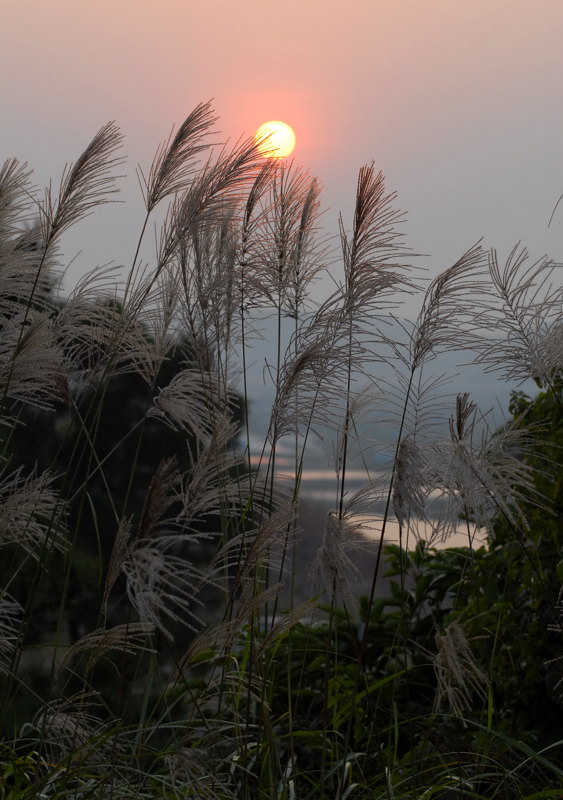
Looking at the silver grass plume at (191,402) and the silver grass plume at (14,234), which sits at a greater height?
the silver grass plume at (14,234)

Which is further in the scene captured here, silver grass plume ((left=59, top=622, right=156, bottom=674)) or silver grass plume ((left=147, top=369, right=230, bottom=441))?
silver grass plume ((left=147, top=369, right=230, bottom=441))

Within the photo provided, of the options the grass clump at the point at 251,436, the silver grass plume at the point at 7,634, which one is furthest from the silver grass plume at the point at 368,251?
the silver grass plume at the point at 7,634

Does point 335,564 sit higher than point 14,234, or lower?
lower

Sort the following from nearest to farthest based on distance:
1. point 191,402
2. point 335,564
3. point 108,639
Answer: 1. point 108,639
2. point 335,564
3. point 191,402

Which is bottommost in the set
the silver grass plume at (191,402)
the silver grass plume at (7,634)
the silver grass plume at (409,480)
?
the silver grass plume at (7,634)

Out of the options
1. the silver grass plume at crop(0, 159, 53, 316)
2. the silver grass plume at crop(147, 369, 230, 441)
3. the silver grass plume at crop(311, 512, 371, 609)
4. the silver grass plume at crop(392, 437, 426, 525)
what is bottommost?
the silver grass plume at crop(311, 512, 371, 609)

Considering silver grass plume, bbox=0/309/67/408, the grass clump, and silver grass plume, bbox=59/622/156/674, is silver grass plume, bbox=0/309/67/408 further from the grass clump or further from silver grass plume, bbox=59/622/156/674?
silver grass plume, bbox=59/622/156/674

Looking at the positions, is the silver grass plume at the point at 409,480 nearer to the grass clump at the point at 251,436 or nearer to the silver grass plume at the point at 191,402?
the grass clump at the point at 251,436

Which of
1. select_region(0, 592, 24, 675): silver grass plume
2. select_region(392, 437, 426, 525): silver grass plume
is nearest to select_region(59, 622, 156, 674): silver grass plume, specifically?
select_region(0, 592, 24, 675): silver grass plume

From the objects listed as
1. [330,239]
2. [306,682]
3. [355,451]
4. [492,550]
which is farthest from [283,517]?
[306,682]

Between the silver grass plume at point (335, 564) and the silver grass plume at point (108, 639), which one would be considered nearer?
the silver grass plume at point (108, 639)

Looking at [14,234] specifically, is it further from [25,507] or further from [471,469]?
[471,469]

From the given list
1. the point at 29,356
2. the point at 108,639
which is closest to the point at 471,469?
the point at 108,639

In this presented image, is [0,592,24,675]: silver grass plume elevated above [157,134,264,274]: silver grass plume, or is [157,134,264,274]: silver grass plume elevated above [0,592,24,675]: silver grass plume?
[157,134,264,274]: silver grass plume
